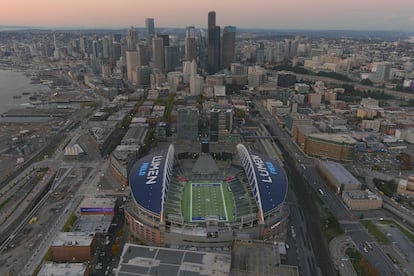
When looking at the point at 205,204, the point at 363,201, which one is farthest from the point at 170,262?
the point at 363,201


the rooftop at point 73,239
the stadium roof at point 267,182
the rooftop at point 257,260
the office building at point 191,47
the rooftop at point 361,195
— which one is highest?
the office building at point 191,47

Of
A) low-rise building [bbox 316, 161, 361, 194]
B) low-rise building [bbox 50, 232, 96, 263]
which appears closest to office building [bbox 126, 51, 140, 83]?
low-rise building [bbox 316, 161, 361, 194]

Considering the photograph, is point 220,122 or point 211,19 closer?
point 220,122

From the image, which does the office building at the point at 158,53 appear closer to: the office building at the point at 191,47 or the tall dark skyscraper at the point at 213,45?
the office building at the point at 191,47

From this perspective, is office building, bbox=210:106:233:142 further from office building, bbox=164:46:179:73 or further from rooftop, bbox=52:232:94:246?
office building, bbox=164:46:179:73

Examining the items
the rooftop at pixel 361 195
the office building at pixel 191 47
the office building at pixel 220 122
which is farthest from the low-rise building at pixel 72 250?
the office building at pixel 191 47

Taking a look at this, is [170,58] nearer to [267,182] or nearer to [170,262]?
[267,182]

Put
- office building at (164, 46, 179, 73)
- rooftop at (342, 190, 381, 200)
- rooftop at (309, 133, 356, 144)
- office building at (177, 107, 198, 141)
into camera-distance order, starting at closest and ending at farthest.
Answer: rooftop at (342, 190, 381, 200) < rooftop at (309, 133, 356, 144) < office building at (177, 107, 198, 141) < office building at (164, 46, 179, 73)
